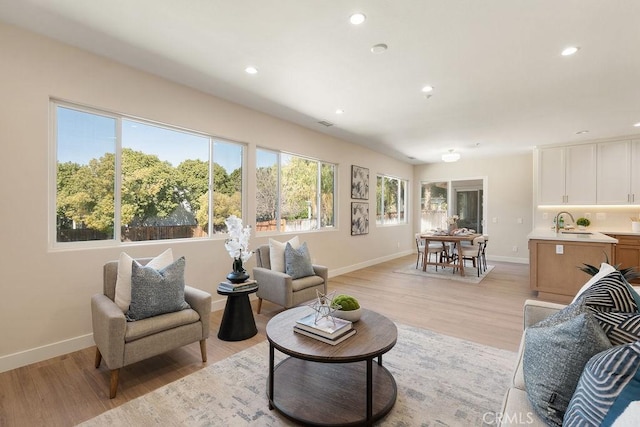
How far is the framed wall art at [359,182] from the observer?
253 inches

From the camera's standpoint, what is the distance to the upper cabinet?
562 cm

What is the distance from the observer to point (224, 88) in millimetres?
3621

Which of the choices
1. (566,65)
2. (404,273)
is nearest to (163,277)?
(566,65)

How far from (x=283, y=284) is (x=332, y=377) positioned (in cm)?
136

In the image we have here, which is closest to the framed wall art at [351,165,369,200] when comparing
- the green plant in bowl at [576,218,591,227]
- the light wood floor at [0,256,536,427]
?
the light wood floor at [0,256,536,427]

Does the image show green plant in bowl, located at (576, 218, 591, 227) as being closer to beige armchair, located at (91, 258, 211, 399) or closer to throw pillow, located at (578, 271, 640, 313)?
throw pillow, located at (578, 271, 640, 313)

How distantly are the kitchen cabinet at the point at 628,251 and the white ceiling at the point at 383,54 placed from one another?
2.29 m

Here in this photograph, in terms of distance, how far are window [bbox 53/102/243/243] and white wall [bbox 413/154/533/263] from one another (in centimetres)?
674

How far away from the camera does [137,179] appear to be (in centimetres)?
330

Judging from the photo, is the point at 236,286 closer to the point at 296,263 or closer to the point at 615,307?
the point at 296,263

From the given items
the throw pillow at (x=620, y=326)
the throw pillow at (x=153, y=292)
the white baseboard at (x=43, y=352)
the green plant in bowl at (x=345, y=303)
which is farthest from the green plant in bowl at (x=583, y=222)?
the white baseboard at (x=43, y=352)

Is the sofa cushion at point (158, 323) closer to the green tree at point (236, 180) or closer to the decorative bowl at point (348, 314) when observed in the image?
the decorative bowl at point (348, 314)

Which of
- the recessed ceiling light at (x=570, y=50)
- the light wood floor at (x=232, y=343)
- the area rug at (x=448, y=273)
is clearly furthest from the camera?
the area rug at (x=448, y=273)

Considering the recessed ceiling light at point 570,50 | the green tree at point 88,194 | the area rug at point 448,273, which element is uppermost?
the recessed ceiling light at point 570,50
